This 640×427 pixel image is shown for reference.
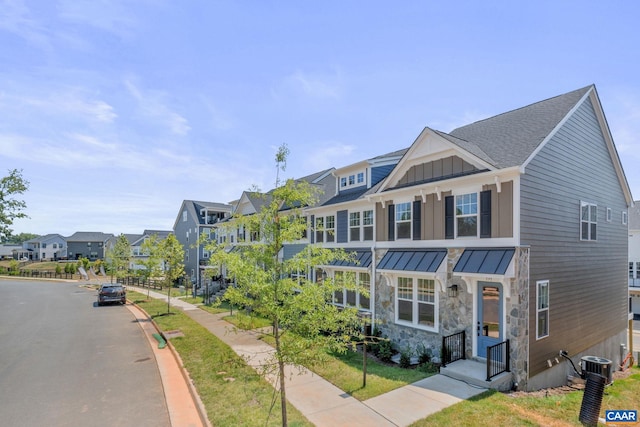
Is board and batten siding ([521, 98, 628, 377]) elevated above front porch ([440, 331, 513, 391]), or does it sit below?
above

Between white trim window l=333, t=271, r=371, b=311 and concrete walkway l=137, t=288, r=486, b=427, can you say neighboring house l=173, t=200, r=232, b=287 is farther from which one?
concrete walkway l=137, t=288, r=486, b=427

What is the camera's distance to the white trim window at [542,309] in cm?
1011

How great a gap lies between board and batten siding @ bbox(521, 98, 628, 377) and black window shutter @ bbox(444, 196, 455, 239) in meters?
2.13

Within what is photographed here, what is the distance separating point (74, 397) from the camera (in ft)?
27.8

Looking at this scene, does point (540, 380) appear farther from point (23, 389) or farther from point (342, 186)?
point (23, 389)

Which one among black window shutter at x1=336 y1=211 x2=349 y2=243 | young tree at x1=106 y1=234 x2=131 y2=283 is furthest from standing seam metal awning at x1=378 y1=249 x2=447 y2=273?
young tree at x1=106 y1=234 x2=131 y2=283

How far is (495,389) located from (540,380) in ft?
7.65

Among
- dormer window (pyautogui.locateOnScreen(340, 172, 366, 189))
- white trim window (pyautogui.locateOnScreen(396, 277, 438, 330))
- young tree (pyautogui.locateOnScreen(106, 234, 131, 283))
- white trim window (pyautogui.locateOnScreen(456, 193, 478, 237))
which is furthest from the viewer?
young tree (pyautogui.locateOnScreen(106, 234, 131, 283))

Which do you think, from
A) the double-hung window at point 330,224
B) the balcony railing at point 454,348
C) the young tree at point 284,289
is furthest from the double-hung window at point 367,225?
the young tree at point 284,289

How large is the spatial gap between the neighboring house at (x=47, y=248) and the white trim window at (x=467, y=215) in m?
95.7

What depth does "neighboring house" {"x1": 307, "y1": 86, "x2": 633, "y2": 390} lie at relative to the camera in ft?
32.2

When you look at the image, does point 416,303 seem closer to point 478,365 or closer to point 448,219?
point 478,365

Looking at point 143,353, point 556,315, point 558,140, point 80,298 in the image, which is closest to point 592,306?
point 556,315

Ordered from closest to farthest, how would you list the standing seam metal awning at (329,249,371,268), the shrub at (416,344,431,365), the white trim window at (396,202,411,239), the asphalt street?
1. the asphalt street
2. the shrub at (416,344,431,365)
3. the white trim window at (396,202,411,239)
4. the standing seam metal awning at (329,249,371,268)
